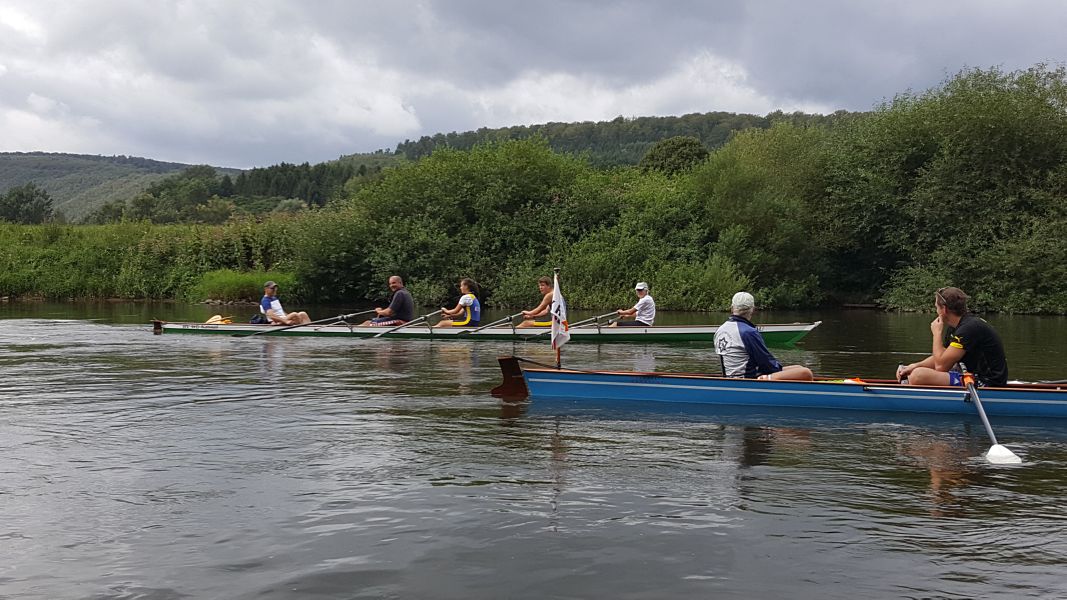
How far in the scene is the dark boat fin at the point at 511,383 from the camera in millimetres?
13402

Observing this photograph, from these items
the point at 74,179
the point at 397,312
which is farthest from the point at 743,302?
the point at 74,179

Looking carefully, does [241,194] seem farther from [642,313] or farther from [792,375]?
[792,375]

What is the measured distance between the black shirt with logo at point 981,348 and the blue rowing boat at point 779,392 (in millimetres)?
251

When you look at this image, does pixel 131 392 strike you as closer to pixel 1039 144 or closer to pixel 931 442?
pixel 931 442

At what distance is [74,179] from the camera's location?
17700 centimetres

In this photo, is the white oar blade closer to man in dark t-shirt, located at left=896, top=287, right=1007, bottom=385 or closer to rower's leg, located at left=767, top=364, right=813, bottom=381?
man in dark t-shirt, located at left=896, top=287, right=1007, bottom=385

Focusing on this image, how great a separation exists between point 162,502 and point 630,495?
4057 millimetres

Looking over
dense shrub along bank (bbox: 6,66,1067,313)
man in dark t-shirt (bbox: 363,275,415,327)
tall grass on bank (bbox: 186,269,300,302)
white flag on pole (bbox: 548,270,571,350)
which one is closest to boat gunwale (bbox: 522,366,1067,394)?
white flag on pole (bbox: 548,270,571,350)

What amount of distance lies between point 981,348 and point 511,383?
20.6ft

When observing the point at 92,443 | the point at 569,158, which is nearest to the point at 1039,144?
the point at 569,158

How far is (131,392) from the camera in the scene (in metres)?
14.3

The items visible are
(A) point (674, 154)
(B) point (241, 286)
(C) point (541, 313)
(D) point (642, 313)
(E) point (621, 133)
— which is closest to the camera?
(C) point (541, 313)

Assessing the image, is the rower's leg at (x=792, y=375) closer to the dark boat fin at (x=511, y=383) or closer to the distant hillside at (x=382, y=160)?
the dark boat fin at (x=511, y=383)

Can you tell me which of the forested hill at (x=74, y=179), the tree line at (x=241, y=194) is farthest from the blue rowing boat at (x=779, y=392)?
the forested hill at (x=74, y=179)
